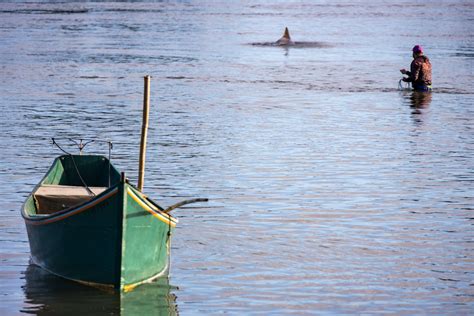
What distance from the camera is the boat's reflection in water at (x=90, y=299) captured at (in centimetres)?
1569

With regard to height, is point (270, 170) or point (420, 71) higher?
point (420, 71)

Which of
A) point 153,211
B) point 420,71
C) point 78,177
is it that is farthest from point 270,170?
point 420,71

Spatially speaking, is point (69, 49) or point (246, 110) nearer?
point (246, 110)

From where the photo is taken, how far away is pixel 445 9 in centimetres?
14262

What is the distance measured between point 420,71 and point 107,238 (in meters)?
26.6

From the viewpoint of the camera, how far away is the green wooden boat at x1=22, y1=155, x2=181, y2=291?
15.4 m

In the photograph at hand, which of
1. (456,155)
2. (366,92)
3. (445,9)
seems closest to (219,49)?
(366,92)

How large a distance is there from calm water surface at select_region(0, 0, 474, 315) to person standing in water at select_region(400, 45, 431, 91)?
2.54 feet

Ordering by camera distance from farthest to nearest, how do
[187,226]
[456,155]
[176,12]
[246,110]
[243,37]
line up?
[176,12]
[243,37]
[246,110]
[456,155]
[187,226]

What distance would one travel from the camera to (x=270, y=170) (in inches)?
1043

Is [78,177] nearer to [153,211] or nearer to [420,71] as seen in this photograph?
[153,211]

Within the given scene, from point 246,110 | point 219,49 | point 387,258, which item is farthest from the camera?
point 219,49

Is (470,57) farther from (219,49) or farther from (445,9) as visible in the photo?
(445,9)

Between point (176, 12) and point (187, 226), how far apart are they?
109 meters
